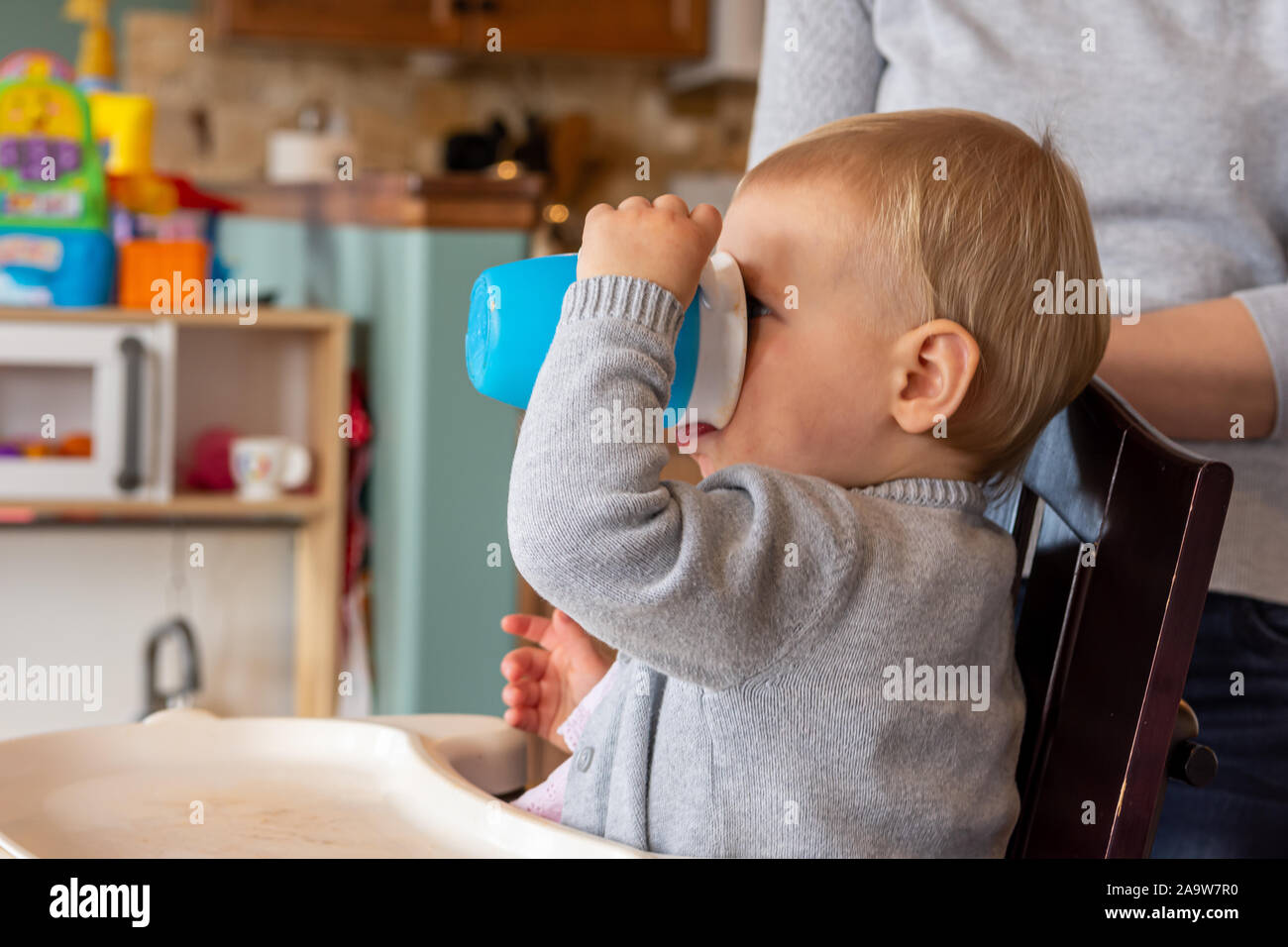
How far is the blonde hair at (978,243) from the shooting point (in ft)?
2.37

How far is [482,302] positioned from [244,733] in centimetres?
32

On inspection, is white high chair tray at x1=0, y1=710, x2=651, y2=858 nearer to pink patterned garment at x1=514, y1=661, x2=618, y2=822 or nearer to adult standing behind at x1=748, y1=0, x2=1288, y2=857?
pink patterned garment at x1=514, y1=661, x2=618, y2=822

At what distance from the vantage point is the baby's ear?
2.36 feet

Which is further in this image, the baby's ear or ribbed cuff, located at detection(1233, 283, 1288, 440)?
ribbed cuff, located at detection(1233, 283, 1288, 440)

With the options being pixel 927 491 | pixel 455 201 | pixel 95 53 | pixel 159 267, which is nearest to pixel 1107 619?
pixel 927 491

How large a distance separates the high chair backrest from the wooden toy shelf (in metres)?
1.81

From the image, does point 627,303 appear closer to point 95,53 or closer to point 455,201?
point 455,201

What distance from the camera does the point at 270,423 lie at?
8.68 feet

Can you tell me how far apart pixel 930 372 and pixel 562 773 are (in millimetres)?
327

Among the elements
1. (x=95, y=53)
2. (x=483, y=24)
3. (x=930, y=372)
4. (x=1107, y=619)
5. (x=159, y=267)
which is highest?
(x=483, y=24)

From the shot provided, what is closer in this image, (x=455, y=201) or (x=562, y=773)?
(x=562, y=773)

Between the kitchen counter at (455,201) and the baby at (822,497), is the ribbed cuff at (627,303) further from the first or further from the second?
the kitchen counter at (455,201)

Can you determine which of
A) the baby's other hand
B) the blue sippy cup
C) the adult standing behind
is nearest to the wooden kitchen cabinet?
the adult standing behind
